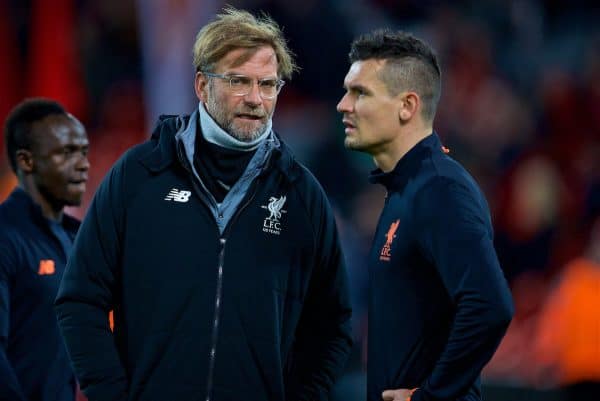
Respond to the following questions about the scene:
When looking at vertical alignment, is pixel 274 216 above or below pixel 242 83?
below

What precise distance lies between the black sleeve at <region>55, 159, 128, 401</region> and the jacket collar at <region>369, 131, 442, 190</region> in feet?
2.30

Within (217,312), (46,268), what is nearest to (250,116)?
(217,312)

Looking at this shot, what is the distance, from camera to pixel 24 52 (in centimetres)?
784

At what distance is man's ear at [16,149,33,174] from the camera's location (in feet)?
11.7

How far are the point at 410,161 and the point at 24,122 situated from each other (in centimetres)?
159

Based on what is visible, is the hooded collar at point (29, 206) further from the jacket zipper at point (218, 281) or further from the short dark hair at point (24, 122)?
the jacket zipper at point (218, 281)

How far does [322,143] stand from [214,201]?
169 inches

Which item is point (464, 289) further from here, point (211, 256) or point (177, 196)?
point (177, 196)

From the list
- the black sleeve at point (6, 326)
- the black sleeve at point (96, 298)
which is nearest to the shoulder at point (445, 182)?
the black sleeve at point (96, 298)

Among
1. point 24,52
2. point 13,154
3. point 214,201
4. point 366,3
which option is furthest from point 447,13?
point 214,201

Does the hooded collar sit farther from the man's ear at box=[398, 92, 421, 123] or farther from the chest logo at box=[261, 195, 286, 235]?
the man's ear at box=[398, 92, 421, 123]

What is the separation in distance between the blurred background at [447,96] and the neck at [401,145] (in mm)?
3628

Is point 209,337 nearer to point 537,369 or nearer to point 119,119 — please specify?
point 537,369

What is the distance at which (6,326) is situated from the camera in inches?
122
